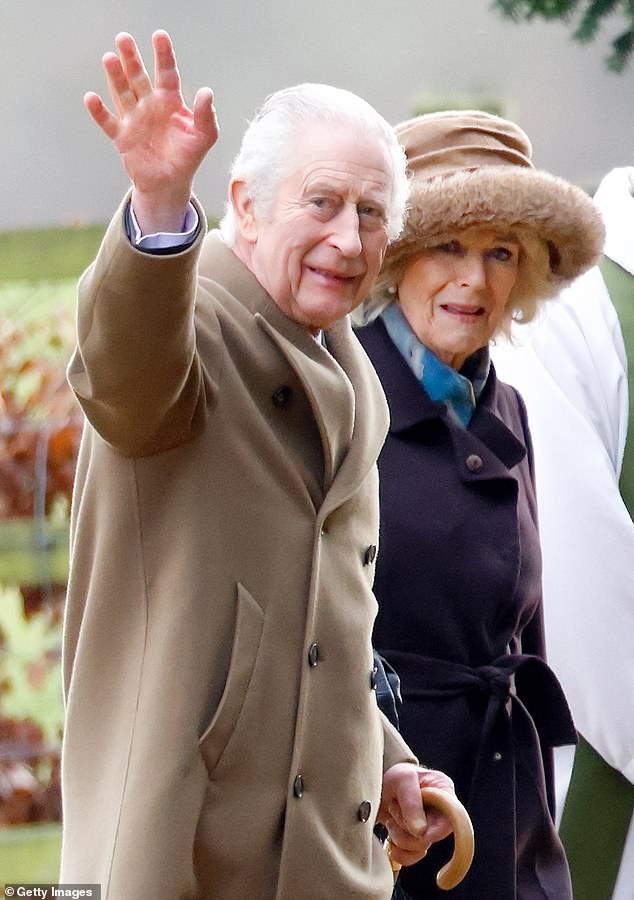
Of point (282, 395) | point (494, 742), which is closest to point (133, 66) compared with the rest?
point (282, 395)

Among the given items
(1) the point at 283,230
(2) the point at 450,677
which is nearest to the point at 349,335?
(1) the point at 283,230

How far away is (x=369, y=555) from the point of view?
2.46 meters

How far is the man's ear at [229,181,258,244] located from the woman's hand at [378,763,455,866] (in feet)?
2.87

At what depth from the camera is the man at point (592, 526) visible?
3785 mm

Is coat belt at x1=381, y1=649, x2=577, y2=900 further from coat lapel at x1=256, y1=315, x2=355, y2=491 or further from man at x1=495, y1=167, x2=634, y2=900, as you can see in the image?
coat lapel at x1=256, y1=315, x2=355, y2=491

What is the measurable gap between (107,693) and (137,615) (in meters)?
0.13

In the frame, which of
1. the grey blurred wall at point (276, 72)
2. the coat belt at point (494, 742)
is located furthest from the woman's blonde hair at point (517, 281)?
the grey blurred wall at point (276, 72)

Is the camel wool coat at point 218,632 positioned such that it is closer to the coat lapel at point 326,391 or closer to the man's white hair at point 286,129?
the coat lapel at point 326,391

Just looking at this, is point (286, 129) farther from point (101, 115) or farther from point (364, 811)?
point (364, 811)

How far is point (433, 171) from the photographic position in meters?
3.45

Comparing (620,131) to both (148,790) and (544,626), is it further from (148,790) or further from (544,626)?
(148,790)

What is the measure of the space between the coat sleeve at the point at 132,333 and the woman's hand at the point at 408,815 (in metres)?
0.81

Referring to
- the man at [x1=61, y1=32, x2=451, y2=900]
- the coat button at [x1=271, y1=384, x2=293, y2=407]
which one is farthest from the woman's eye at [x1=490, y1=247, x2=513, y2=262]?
the coat button at [x1=271, y1=384, x2=293, y2=407]

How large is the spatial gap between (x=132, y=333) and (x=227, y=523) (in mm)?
346
